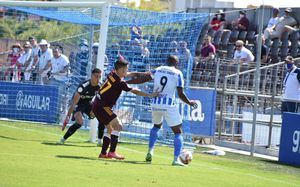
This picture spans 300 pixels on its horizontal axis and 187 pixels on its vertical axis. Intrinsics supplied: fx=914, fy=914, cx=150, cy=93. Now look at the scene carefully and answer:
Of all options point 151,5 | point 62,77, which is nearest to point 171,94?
point 62,77

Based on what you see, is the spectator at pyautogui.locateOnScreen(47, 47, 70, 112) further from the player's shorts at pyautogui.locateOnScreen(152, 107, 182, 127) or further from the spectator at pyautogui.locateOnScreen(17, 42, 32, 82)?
the player's shorts at pyautogui.locateOnScreen(152, 107, 182, 127)

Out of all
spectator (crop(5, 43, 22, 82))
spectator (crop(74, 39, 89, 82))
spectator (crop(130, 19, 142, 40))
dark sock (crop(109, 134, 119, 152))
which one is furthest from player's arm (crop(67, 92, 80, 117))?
spectator (crop(5, 43, 22, 82))

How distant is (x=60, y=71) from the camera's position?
28.3 m

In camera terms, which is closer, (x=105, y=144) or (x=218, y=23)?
(x=105, y=144)

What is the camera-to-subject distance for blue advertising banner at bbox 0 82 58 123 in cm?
2820

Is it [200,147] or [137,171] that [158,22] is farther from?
[137,171]

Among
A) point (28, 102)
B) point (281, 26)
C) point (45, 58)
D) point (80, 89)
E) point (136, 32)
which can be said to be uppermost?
point (281, 26)

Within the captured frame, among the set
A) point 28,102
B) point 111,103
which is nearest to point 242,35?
point 28,102

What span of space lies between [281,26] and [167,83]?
11743 millimetres

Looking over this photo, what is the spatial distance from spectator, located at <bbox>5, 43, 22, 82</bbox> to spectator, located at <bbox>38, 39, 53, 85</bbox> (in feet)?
3.74

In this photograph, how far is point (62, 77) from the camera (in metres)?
28.2

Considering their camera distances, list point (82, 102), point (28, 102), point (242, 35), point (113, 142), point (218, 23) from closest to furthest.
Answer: point (113, 142)
point (82, 102)
point (28, 102)
point (242, 35)
point (218, 23)

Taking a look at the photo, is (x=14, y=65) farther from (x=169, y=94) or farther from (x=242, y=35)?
(x=169, y=94)

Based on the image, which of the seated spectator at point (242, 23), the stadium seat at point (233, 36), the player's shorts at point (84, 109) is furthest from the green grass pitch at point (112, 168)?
the seated spectator at point (242, 23)
